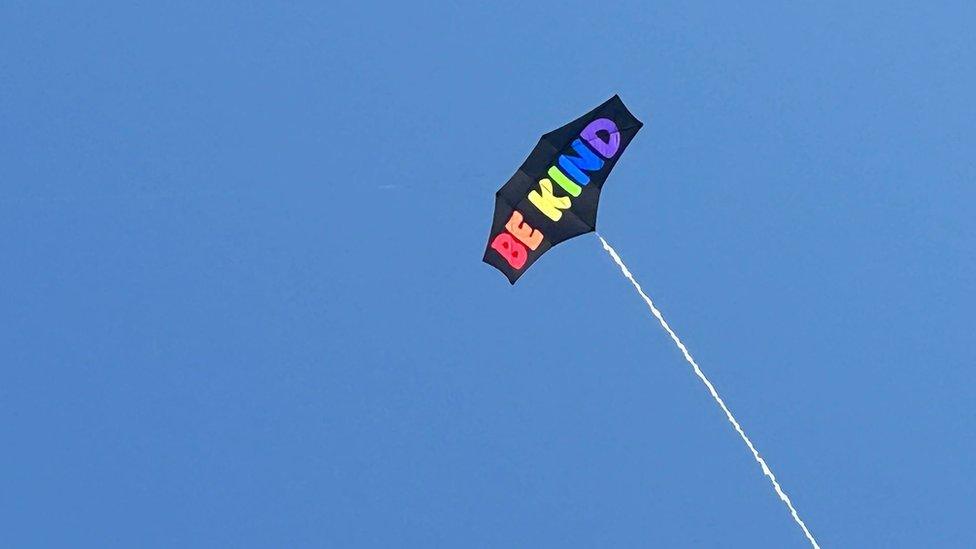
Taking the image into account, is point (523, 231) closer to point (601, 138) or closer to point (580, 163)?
point (580, 163)

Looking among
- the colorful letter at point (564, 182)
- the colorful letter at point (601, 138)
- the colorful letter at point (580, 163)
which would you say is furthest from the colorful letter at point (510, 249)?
the colorful letter at point (601, 138)

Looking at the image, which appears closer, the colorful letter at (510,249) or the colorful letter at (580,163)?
the colorful letter at (580,163)

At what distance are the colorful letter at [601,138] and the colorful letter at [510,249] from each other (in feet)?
4.85

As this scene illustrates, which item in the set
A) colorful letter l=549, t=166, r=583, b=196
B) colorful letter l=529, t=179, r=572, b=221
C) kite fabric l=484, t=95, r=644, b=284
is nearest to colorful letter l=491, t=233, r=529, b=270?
kite fabric l=484, t=95, r=644, b=284

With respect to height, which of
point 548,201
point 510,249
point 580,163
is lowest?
point 510,249

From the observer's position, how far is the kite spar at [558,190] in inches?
438

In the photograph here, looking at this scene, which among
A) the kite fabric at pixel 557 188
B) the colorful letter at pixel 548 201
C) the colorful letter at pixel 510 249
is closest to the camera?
the kite fabric at pixel 557 188

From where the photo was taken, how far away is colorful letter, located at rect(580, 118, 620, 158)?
36.5 ft

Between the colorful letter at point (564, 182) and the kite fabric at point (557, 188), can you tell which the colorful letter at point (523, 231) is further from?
the colorful letter at point (564, 182)

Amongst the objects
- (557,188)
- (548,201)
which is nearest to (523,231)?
(548,201)

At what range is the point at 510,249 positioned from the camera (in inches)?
451

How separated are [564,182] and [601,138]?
67cm

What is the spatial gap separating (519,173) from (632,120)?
4.84ft

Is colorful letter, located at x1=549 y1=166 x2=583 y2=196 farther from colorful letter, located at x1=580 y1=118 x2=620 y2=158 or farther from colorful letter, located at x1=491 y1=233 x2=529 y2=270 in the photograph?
colorful letter, located at x1=491 y1=233 x2=529 y2=270
